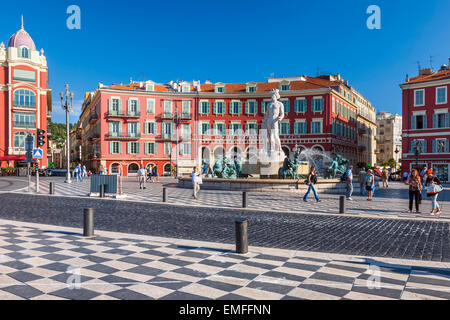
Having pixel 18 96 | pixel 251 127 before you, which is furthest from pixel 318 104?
pixel 18 96

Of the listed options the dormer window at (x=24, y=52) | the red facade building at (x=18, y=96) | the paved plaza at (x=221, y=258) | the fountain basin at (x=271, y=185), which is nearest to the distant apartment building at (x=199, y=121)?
the red facade building at (x=18, y=96)

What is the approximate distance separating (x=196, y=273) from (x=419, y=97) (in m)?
41.7

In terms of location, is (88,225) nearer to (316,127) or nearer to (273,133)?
(273,133)

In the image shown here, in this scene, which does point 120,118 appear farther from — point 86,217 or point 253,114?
point 86,217

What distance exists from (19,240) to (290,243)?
558 centimetres

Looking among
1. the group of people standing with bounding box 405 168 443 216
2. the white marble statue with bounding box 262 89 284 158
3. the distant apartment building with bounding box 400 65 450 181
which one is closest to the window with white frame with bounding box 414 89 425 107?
the distant apartment building with bounding box 400 65 450 181

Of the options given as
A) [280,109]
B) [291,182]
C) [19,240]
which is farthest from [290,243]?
[280,109]

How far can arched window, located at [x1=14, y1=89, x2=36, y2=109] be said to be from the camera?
4566 cm

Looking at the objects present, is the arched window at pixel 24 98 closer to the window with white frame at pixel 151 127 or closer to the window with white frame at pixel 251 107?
the window with white frame at pixel 151 127

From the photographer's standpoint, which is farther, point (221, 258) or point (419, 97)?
point (419, 97)

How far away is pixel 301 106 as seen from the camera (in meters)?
47.5

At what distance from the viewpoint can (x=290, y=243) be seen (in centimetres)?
726

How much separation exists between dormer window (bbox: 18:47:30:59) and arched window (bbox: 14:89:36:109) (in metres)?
4.45

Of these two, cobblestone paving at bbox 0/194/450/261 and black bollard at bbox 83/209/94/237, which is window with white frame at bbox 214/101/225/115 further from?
black bollard at bbox 83/209/94/237
